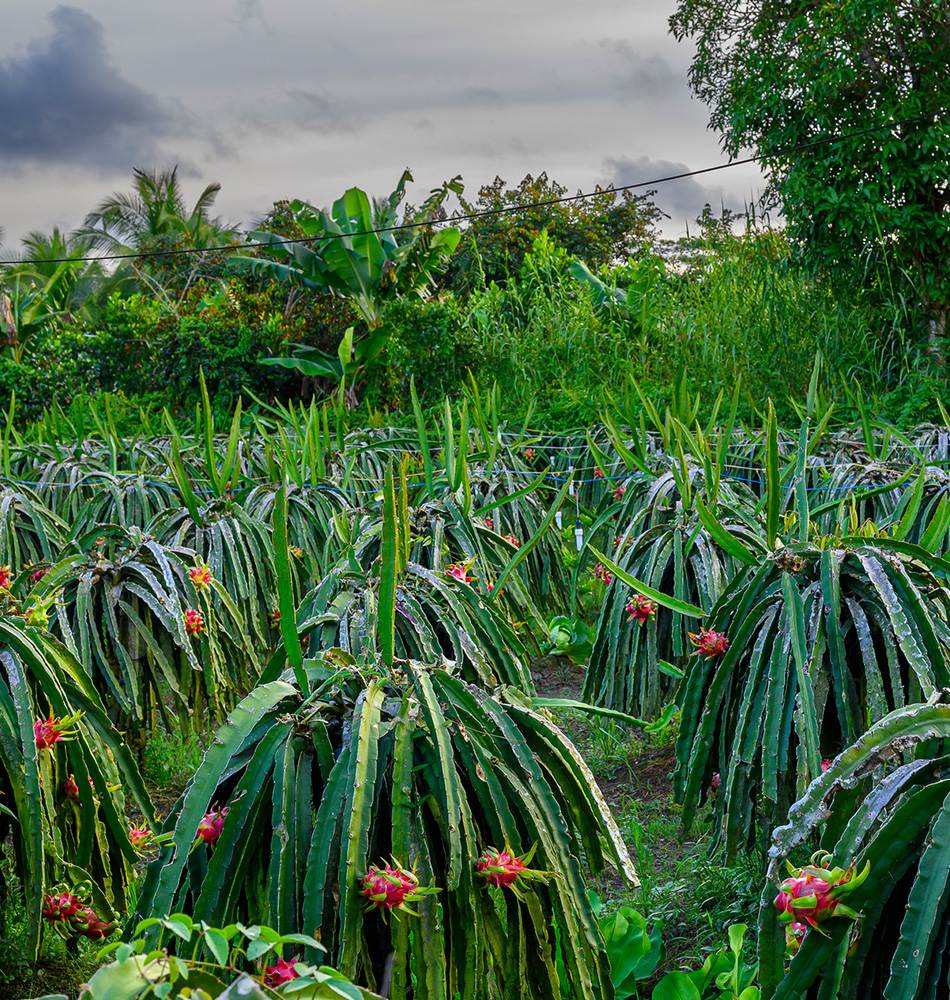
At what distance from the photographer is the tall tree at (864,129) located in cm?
738

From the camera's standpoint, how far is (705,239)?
10273 mm

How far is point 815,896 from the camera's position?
0.98 metres

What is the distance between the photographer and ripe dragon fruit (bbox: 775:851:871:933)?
975 mm

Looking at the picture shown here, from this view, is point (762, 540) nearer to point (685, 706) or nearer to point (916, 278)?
point (685, 706)

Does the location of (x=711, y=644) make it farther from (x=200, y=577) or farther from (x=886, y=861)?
(x=200, y=577)

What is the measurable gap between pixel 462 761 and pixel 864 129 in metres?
7.58

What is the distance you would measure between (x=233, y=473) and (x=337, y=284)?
23.2 ft

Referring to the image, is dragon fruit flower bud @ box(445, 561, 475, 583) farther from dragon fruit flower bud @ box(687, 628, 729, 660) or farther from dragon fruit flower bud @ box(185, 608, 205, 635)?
dragon fruit flower bud @ box(185, 608, 205, 635)

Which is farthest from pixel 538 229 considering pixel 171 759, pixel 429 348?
pixel 171 759

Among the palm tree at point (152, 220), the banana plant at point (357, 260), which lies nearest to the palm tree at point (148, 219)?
the palm tree at point (152, 220)

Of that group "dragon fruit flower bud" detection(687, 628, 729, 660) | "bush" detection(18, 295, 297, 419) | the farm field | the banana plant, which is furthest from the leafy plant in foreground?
"bush" detection(18, 295, 297, 419)

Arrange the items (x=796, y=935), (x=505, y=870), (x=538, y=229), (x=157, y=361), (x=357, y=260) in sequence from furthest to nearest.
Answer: (x=538, y=229), (x=157, y=361), (x=357, y=260), (x=505, y=870), (x=796, y=935)

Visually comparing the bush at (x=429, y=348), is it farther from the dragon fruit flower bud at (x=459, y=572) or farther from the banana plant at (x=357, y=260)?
the dragon fruit flower bud at (x=459, y=572)

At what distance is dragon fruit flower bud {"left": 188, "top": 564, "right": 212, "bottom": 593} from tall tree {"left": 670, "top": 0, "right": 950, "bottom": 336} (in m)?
6.58
